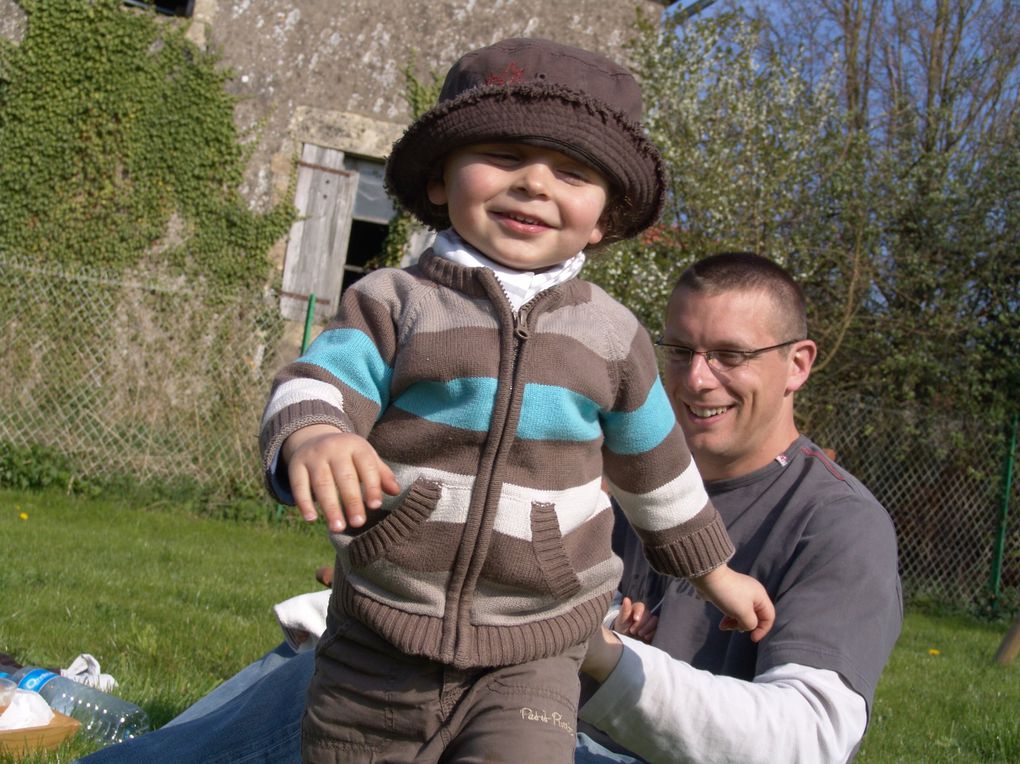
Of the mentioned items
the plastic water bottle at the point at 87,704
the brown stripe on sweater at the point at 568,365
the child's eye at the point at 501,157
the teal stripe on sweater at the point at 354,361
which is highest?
the child's eye at the point at 501,157

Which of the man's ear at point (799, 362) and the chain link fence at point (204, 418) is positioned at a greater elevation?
the man's ear at point (799, 362)

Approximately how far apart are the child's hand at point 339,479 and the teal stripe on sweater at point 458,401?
31 cm

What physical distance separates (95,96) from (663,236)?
5.56m

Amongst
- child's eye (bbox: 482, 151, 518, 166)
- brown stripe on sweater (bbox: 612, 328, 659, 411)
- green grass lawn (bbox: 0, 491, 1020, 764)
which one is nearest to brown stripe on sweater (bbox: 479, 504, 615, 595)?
brown stripe on sweater (bbox: 612, 328, 659, 411)

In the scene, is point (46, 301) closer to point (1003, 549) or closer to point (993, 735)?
point (993, 735)

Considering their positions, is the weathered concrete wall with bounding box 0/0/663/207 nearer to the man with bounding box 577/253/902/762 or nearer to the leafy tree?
the leafy tree

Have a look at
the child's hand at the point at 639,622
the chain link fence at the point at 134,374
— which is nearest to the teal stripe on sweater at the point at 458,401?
the child's hand at the point at 639,622

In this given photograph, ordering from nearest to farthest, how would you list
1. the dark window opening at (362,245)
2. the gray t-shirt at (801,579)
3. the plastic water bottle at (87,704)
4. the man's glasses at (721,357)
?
1. the gray t-shirt at (801,579)
2. the man's glasses at (721,357)
3. the plastic water bottle at (87,704)
4. the dark window opening at (362,245)

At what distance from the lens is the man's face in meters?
2.92

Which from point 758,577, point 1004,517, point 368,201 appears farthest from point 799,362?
point 368,201

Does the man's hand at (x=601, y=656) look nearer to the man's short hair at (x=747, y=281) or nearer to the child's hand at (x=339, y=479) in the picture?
the child's hand at (x=339, y=479)

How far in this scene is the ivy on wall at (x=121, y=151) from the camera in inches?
443

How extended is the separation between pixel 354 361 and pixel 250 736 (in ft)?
3.80

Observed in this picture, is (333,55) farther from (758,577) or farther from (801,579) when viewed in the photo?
(801,579)
